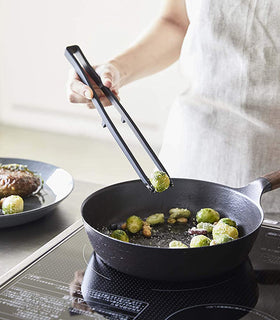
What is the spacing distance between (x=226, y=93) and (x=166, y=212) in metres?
0.40

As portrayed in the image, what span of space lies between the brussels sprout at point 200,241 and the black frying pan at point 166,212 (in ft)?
0.26

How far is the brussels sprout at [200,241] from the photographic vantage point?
3.50 ft

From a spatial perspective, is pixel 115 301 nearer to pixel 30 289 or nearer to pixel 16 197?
pixel 30 289

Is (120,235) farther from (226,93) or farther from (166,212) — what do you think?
(226,93)

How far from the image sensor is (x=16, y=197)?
1.25 metres

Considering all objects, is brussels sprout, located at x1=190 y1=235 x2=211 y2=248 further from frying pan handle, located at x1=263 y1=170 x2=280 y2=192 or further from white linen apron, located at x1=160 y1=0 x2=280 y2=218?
white linen apron, located at x1=160 y1=0 x2=280 y2=218

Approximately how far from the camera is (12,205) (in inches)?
48.2

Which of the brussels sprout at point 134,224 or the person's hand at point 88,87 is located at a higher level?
the person's hand at point 88,87

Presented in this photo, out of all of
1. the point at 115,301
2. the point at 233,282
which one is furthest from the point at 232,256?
the point at 115,301

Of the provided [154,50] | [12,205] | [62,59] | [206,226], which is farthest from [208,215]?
[62,59]

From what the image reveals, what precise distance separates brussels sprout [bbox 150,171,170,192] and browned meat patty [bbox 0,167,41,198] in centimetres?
35

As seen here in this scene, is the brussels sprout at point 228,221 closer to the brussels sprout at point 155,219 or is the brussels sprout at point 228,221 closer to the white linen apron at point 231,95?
the brussels sprout at point 155,219

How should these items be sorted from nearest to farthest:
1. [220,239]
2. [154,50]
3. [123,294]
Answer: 1. [123,294]
2. [220,239]
3. [154,50]

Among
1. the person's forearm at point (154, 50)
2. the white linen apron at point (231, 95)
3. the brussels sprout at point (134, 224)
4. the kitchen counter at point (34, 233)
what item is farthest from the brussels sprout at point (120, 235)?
the person's forearm at point (154, 50)
